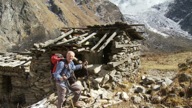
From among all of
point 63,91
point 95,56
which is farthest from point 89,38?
point 63,91

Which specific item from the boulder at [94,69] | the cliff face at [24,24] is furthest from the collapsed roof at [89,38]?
the cliff face at [24,24]

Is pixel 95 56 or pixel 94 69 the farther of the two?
pixel 95 56

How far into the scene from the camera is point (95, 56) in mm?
14758

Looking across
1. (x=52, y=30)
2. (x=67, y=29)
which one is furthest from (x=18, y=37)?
(x=67, y=29)

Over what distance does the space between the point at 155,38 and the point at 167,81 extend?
6721 inches

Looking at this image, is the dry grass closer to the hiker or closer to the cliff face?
the hiker

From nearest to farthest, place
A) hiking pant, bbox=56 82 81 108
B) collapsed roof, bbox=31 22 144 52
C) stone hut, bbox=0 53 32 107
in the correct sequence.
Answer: hiking pant, bbox=56 82 81 108 < collapsed roof, bbox=31 22 144 52 < stone hut, bbox=0 53 32 107

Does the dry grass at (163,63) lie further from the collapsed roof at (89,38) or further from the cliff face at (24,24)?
the cliff face at (24,24)

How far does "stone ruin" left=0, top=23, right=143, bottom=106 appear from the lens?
42.8 ft

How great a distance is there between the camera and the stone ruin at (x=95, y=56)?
513 inches

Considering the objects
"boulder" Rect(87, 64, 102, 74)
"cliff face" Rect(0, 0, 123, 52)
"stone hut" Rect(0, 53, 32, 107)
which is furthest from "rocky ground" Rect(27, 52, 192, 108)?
"cliff face" Rect(0, 0, 123, 52)

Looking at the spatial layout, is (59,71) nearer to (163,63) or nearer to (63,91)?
(63,91)

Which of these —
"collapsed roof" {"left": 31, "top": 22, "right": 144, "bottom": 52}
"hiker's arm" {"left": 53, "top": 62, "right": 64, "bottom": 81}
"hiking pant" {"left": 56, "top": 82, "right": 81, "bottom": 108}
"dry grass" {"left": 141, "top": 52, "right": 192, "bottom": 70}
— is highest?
"collapsed roof" {"left": 31, "top": 22, "right": 144, "bottom": 52}

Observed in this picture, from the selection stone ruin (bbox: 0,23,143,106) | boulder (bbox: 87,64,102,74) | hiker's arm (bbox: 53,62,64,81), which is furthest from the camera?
stone ruin (bbox: 0,23,143,106)
